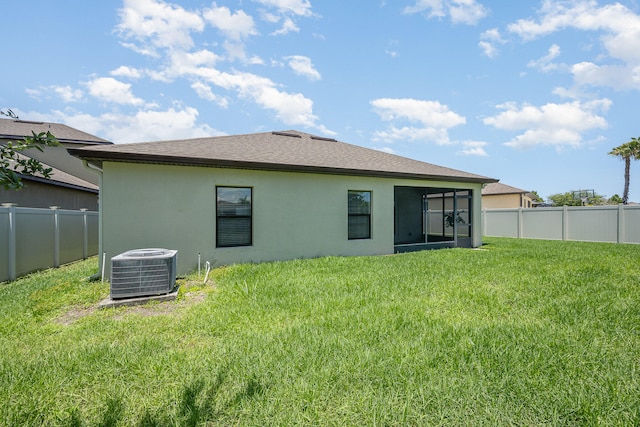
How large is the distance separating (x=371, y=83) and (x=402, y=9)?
3.19 meters

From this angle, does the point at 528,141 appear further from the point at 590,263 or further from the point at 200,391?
the point at 200,391

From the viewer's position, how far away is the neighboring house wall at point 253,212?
22.2ft

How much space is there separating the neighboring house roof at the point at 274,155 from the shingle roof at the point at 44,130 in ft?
40.9

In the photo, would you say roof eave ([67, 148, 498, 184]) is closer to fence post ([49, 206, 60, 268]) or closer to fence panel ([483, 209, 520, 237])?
fence post ([49, 206, 60, 268])

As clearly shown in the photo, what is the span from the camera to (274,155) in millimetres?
9023

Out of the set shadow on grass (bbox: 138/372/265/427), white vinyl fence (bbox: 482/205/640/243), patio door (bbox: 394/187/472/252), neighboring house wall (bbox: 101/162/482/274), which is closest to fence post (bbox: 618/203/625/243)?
white vinyl fence (bbox: 482/205/640/243)

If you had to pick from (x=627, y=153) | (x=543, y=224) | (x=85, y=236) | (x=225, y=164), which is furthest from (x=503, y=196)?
(x=85, y=236)

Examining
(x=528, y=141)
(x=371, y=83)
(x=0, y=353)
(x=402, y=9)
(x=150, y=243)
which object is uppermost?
(x=528, y=141)

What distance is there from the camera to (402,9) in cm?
874

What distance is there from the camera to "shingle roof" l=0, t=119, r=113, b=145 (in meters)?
15.7

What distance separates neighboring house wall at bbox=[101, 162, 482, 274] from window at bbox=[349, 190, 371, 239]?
0.17 m

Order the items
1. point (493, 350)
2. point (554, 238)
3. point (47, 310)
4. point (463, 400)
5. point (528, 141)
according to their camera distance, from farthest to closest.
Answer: point (528, 141), point (554, 238), point (47, 310), point (493, 350), point (463, 400)

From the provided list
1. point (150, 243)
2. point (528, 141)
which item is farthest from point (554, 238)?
point (528, 141)

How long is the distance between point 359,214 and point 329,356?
23.3 ft
